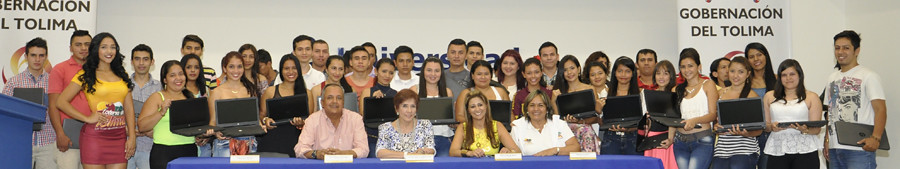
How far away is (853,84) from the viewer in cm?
591

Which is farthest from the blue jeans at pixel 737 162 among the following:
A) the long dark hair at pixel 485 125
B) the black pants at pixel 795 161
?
the long dark hair at pixel 485 125

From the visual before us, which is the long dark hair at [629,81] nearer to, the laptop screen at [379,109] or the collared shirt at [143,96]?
the laptop screen at [379,109]

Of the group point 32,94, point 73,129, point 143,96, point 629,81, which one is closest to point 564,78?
point 629,81

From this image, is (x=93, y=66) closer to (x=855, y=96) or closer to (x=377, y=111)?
(x=377, y=111)

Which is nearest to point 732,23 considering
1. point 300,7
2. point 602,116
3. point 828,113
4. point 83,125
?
point 828,113

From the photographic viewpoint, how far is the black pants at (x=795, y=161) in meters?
5.41

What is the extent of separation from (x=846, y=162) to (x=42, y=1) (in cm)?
667

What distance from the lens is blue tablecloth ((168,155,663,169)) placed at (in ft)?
14.1

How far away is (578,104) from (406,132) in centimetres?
126

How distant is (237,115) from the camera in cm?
520

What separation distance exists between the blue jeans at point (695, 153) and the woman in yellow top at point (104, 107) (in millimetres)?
3792

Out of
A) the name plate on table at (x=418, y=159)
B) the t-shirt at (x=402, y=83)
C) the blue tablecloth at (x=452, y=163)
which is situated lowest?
the blue tablecloth at (x=452, y=163)

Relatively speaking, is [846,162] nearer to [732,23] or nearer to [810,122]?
[810,122]

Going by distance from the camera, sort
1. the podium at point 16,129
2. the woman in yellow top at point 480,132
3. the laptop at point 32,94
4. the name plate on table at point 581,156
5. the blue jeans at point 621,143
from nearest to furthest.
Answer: the podium at point 16,129 → the name plate on table at point 581,156 → the woman in yellow top at point 480,132 → the laptop at point 32,94 → the blue jeans at point 621,143
